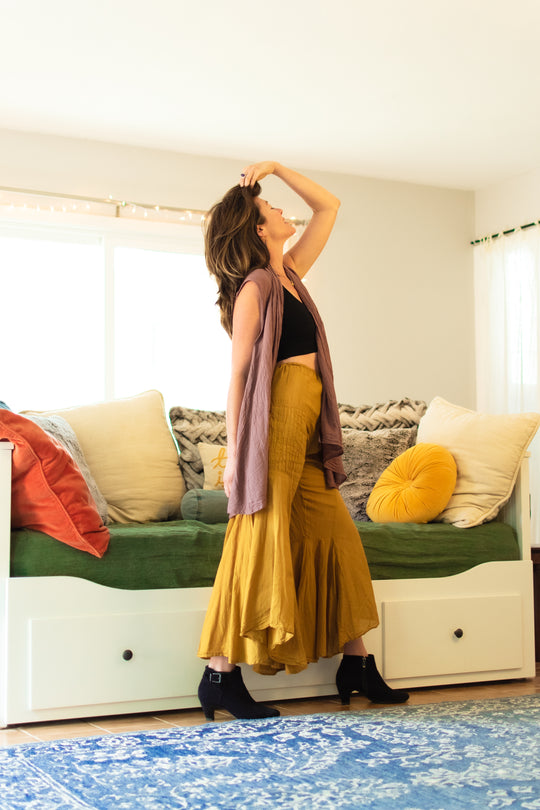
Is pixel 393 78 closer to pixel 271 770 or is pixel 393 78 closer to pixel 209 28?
pixel 209 28

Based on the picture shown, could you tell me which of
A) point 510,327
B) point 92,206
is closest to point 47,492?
point 92,206

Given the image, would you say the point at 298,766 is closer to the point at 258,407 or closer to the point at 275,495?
the point at 275,495

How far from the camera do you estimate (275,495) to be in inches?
86.7

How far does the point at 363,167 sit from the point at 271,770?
4.07m

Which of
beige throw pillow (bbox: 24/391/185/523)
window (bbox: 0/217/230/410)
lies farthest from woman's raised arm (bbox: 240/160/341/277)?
window (bbox: 0/217/230/410)

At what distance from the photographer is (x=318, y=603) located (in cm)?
232

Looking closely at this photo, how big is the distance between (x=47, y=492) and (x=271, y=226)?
93 cm

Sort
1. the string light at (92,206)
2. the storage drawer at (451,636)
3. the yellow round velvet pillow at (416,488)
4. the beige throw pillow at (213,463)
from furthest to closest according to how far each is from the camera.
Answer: the string light at (92,206) → the beige throw pillow at (213,463) → the yellow round velvet pillow at (416,488) → the storage drawer at (451,636)

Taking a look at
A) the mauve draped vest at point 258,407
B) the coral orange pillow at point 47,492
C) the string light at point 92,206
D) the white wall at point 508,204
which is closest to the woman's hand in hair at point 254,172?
the mauve draped vest at point 258,407

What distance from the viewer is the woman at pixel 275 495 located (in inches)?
85.8

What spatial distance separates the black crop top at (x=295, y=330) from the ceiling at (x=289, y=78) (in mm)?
1580

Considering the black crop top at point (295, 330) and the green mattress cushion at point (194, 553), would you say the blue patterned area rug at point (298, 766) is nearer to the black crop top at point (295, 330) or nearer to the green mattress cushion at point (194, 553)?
the green mattress cushion at point (194, 553)

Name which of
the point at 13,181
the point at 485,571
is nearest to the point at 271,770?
the point at 485,571

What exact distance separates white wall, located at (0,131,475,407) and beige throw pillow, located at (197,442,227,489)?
85.0 inches
